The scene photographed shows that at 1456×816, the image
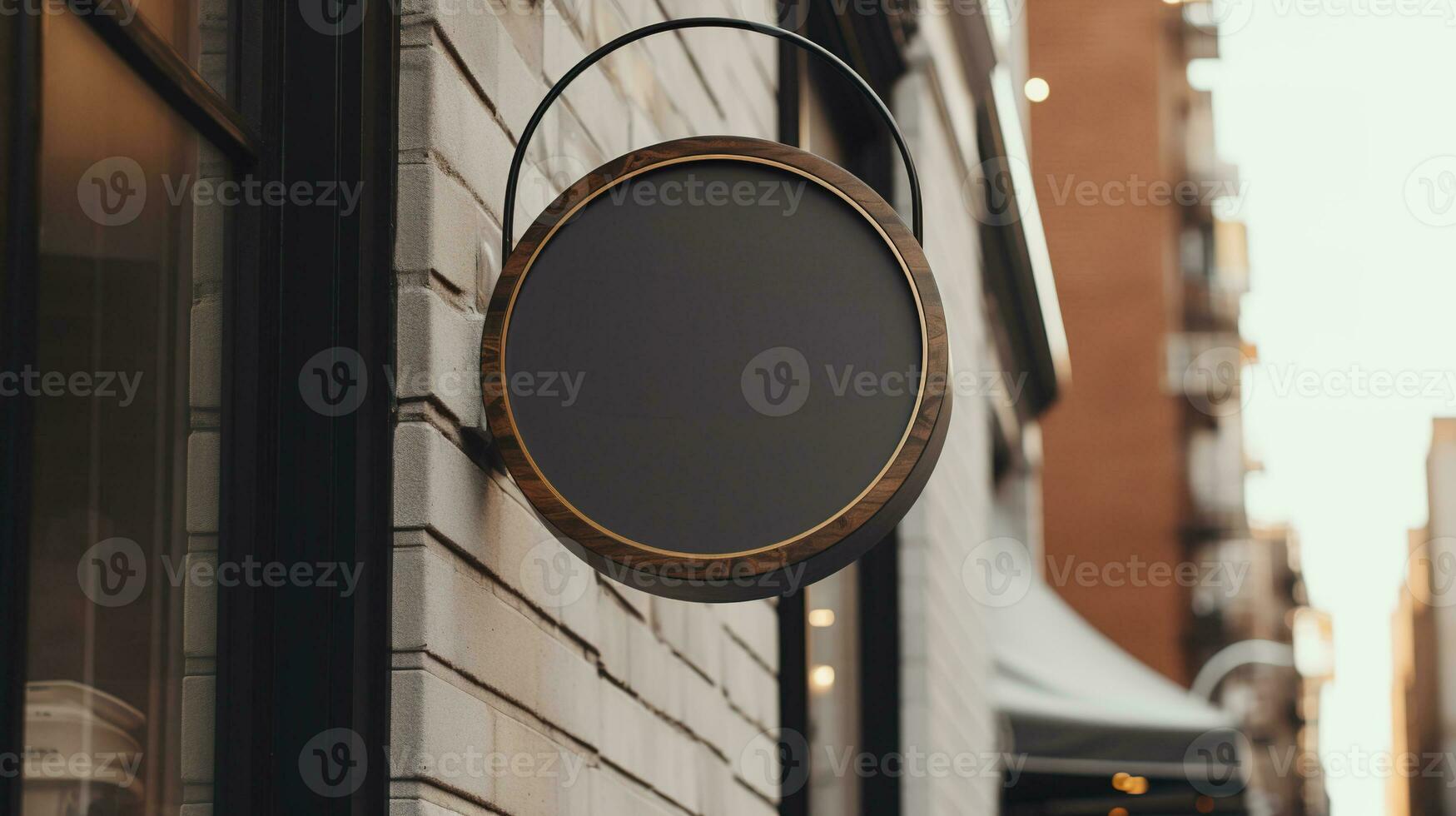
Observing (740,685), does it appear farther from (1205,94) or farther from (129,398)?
(1205,94)

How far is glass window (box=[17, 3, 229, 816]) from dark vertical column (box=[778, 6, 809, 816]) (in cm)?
367

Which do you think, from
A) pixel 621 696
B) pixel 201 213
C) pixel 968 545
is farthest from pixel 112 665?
pixel 968 545

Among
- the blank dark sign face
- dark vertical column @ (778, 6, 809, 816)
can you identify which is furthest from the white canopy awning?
the blank dark sign face

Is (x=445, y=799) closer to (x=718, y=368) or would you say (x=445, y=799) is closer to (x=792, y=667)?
(x=718, y=368)

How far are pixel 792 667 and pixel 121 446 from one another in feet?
13.4

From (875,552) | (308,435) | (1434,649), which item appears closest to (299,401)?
(308,435)

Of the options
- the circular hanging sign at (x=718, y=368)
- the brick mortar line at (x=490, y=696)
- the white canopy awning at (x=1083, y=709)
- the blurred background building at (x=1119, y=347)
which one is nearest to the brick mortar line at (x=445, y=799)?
the brick mortar line at (x=490, y=696)

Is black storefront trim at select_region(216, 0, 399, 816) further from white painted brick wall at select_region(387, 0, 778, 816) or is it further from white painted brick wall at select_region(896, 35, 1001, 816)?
white painted brick wall at select_region(896, 35, 1001, 816)

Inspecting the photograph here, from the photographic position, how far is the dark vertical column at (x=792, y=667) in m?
5.85

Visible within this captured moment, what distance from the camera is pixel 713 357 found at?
254 cm

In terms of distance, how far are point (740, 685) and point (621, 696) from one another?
3.93 ft

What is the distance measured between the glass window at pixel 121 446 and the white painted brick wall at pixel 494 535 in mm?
315

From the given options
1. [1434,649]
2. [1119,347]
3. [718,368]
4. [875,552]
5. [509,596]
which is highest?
[1434,649]

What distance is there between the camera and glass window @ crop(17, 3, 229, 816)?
6.18ft
